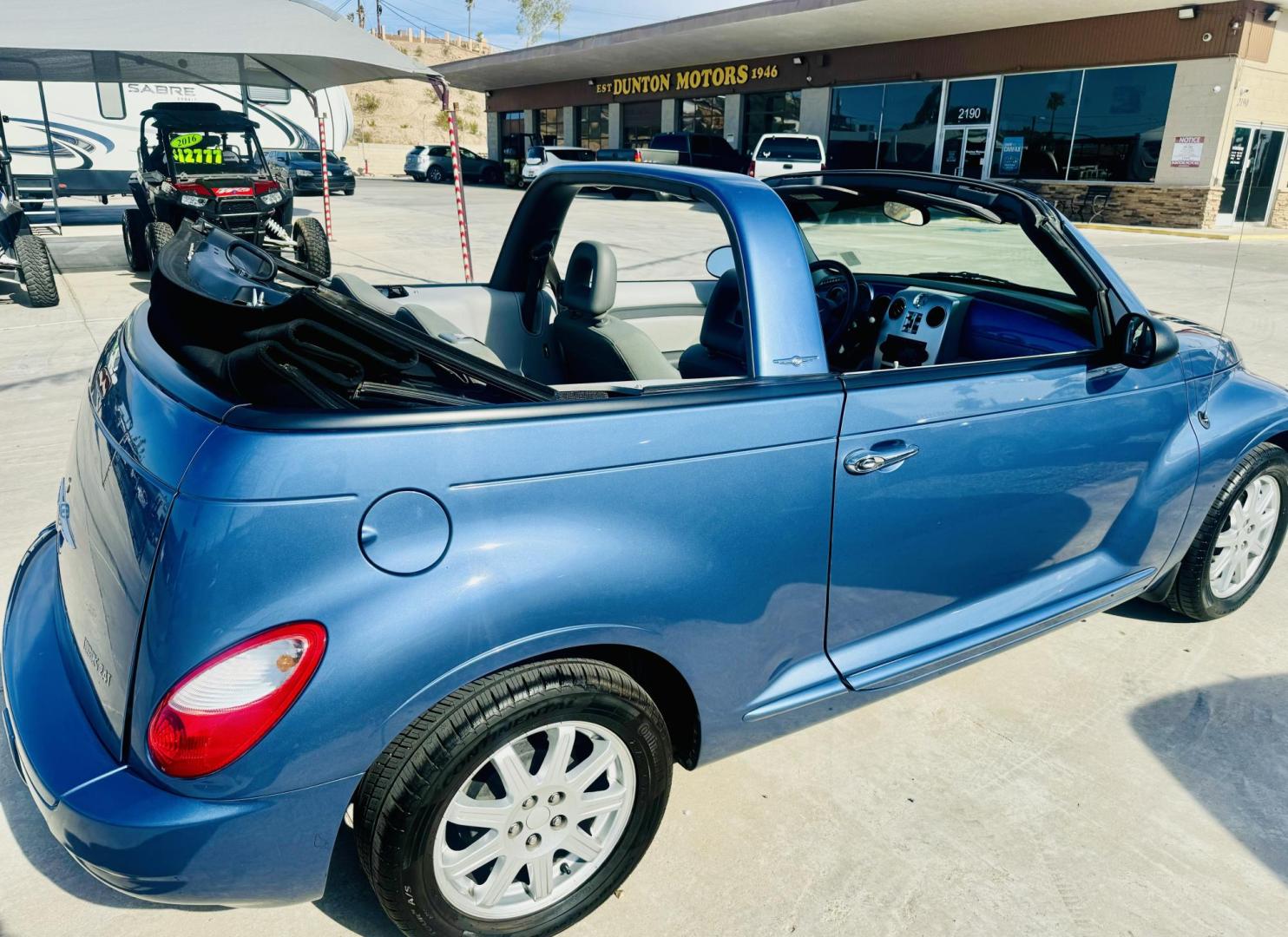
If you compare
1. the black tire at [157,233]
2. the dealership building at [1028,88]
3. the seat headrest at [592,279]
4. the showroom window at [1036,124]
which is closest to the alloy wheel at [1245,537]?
the seat headrest at [592,279]

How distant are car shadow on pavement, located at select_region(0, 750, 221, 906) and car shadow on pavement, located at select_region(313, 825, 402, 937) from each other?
0.25 meters

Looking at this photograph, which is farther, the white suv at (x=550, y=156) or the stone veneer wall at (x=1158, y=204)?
the white suv at (x=550, y=156)

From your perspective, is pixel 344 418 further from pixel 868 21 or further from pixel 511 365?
pixel 868 21

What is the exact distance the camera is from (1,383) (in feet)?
20.1

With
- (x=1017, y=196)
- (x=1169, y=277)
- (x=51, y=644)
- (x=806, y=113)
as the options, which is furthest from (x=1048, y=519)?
(x=806, y=113)

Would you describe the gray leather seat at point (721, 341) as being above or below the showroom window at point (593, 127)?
below

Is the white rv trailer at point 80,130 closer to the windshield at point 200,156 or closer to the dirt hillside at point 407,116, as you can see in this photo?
the windshield at point 200,156

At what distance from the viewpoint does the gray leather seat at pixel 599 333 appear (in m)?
2.60

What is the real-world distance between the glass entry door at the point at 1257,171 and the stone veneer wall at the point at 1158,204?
1.63 feet

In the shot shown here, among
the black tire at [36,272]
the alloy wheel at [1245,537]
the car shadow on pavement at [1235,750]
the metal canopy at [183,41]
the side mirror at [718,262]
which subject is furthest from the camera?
the metal canopy at [183,41]

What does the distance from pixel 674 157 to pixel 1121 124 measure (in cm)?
1136

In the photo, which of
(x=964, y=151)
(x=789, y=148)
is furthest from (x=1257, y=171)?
(x=789, y=148)

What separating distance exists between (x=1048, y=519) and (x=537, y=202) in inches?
78.4

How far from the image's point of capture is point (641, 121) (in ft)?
123
